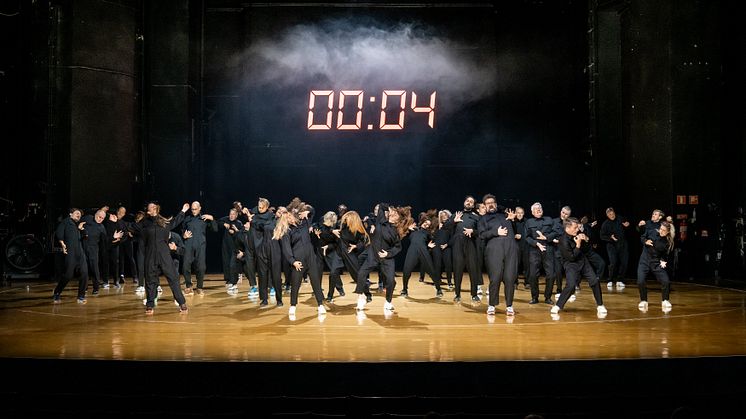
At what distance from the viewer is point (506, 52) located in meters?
22.8

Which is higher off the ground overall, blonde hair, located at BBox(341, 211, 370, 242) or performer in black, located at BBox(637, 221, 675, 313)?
blonde hair, located at BBox(341, 211, 370, 242)

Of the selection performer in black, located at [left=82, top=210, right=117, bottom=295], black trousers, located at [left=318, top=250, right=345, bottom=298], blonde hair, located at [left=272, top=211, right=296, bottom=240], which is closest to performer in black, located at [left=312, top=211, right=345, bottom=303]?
black trousers, located at [left=318, top=250, right=345, bottom=298]

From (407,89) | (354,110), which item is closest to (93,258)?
(354,110)

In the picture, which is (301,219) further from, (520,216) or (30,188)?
(30,188)

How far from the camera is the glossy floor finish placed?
28.5 ft

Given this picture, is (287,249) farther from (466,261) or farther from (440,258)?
(440,258)

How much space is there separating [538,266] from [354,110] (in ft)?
30.1

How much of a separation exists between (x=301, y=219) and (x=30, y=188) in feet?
32.0

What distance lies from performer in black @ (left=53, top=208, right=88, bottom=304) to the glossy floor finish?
0.37 metres

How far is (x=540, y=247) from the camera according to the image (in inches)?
544

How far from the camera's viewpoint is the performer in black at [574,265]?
12375mm

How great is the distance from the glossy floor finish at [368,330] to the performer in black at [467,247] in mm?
437

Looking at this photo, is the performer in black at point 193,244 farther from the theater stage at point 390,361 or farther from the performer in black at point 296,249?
the performer in black at point 296,249

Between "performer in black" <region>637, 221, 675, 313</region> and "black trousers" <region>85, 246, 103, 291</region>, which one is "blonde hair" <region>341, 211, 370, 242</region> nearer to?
"performer in black" <region>637, 221, 675, 313</region>
